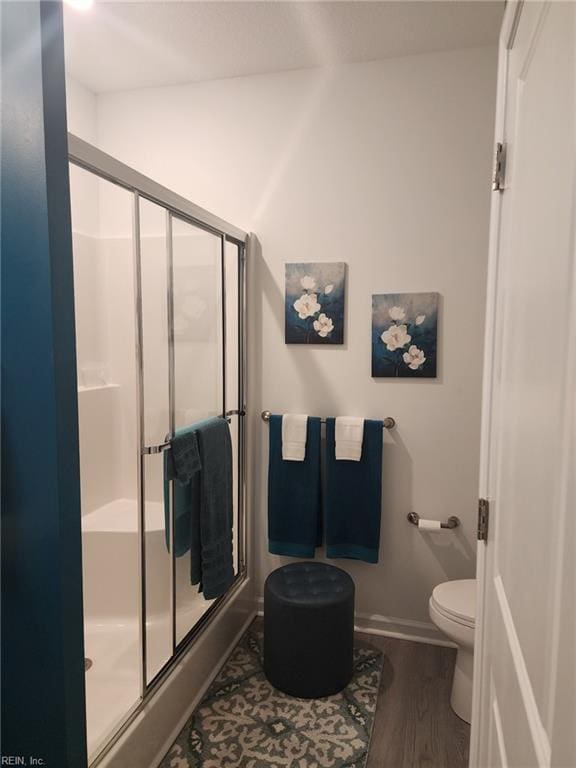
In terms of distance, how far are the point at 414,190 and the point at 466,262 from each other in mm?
410

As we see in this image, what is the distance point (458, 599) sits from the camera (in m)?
2.10

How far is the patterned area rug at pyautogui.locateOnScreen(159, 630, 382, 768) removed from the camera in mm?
1802

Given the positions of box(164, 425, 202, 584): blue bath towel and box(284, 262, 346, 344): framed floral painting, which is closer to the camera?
box(164, 425, 202, 584): blue bath towel

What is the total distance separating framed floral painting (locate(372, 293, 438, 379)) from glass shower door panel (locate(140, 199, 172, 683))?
1.05 metres

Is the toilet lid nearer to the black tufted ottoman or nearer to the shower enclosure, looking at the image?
the black tufted ottoman

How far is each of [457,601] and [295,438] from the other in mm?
996

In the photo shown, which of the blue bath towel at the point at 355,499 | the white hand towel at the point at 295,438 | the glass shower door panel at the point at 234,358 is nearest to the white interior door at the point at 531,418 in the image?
the blue bath towel at the point at 355,499

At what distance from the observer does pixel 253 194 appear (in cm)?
258

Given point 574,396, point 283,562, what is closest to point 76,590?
point 574,396

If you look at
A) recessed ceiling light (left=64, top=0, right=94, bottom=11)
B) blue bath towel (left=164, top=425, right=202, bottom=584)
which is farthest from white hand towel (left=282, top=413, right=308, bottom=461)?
recessed ceiling light (left=64, top=0, right=94, bottom=11)

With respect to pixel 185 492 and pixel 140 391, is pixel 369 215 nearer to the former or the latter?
pixel 140 391

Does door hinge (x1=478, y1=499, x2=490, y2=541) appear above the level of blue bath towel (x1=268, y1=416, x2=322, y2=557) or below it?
above

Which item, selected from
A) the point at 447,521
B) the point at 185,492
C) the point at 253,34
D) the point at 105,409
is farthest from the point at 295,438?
the point at 253,34

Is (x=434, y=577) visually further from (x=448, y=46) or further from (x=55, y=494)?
(x=448, y=46)
